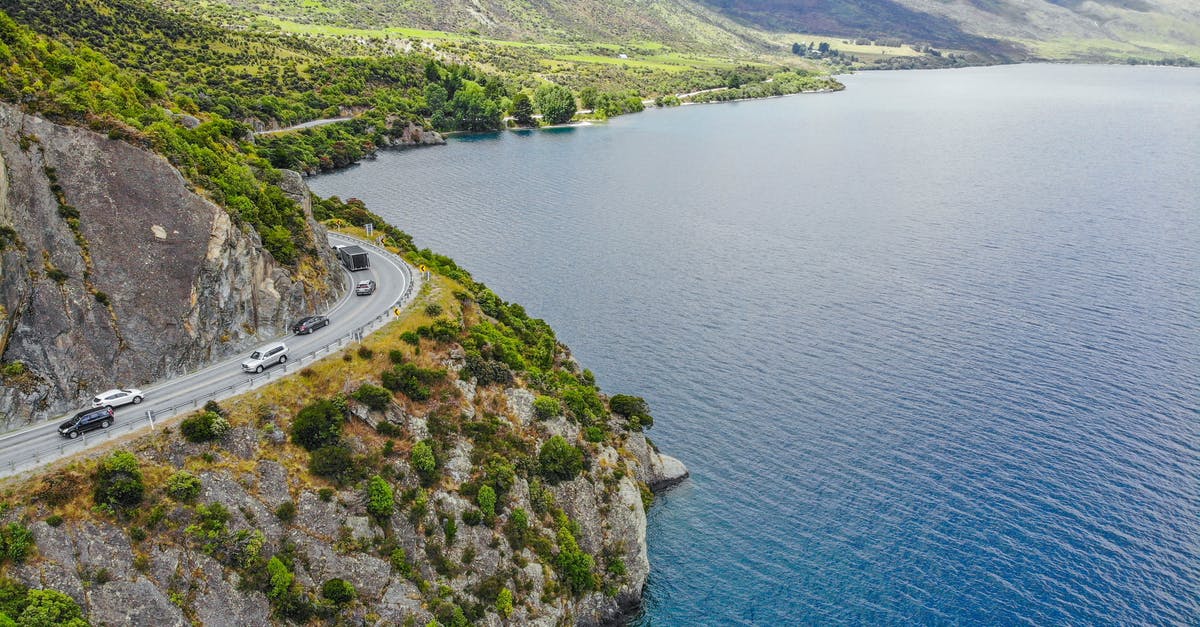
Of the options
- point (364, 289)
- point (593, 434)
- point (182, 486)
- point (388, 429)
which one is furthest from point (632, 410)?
point (182, 486)

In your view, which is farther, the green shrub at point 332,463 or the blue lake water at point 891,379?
the blue lake water at point 891,379

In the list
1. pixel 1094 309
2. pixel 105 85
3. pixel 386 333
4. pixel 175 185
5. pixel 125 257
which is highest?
pixel 105 85

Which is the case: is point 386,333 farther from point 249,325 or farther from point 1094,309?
point 1094,309

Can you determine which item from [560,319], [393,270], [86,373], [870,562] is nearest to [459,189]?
[560,319]

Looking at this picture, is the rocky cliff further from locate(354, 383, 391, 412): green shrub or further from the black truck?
the black truck

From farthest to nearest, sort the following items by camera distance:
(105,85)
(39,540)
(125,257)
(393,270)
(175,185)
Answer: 1. (393,270)
2. (105,85)
3. (175,185)
4. (125,257)
5. (39,540)

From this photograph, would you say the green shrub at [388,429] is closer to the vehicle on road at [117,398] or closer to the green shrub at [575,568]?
the green shrub at [575,568]

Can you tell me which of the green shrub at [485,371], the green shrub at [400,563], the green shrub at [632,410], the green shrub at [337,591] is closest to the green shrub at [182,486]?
the green shrub at [337,591]
